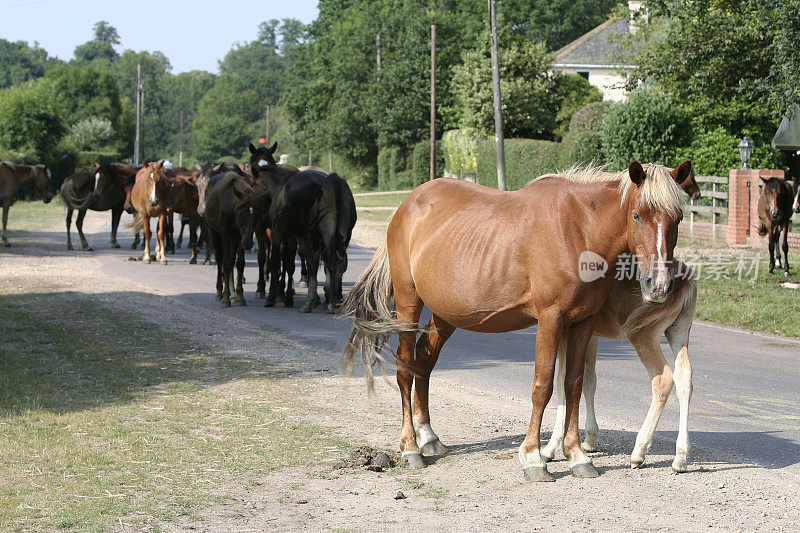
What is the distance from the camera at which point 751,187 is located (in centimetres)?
2341

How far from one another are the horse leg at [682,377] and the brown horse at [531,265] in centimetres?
59

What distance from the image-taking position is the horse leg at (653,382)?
589cm

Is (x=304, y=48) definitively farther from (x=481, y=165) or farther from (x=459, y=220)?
(x=459, y=220)

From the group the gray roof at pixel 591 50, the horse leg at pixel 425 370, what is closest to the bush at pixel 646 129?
the horse leg at pixel 425 370

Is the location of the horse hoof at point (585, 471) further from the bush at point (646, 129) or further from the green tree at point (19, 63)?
the green tree at point (19, 63)

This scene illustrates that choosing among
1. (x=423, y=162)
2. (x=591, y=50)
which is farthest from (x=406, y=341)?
(x=591, y=50)

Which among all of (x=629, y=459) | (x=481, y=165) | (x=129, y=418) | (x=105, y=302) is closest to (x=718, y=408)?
(x=629, y=459)

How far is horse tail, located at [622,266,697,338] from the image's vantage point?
19.0ft

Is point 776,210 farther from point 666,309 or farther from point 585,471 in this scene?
point 585,471

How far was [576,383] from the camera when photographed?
228 inches

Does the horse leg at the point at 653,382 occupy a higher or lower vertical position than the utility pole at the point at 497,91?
lower

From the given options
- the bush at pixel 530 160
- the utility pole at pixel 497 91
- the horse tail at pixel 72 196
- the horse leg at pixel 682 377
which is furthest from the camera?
the bush at pixel 530 160

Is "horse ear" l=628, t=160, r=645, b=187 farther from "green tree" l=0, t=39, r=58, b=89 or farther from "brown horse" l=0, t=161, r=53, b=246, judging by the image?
"green tree" l=0, t=39, r=58, b=89

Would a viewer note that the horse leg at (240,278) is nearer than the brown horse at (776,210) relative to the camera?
Yes
